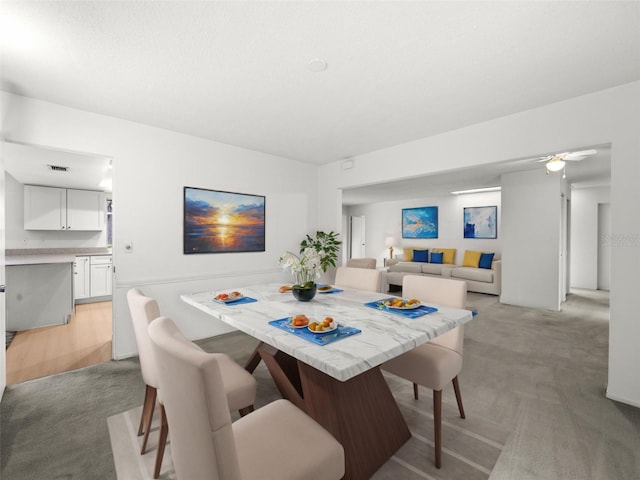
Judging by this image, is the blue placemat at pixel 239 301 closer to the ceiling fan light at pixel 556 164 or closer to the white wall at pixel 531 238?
the ceiling fan light at pixel 556 164

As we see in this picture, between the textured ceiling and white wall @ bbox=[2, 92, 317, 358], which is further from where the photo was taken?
white wall @ bbox=[2, 92, 317, 358]

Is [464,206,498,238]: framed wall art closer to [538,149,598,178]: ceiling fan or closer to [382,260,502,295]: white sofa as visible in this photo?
[382,260,502,295]: white sofa

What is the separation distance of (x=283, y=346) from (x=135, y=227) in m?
2.59

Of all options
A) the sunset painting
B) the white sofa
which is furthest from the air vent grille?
the white sofa

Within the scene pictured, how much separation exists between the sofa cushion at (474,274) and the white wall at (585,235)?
2.56m

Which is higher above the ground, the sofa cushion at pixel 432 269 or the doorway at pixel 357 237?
the doorway at pixel 357 237

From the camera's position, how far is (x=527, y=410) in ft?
7.02

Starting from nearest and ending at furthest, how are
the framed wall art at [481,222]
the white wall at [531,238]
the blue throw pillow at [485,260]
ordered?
the white wall at [531,238], the blue throw pillow at [485,260], the framed wall art at [481,222]

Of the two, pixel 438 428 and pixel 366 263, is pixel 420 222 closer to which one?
pixel 366 263

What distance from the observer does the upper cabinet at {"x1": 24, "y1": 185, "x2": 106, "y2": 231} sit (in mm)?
5352

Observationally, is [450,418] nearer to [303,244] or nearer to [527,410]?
[527,410]

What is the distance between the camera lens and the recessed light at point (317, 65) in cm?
200

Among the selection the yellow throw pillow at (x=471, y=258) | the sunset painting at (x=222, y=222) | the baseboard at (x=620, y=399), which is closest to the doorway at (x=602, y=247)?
the yellow throw pillow at (x=471, y=258)

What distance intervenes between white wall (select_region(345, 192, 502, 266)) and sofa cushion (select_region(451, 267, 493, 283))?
0.85 m
